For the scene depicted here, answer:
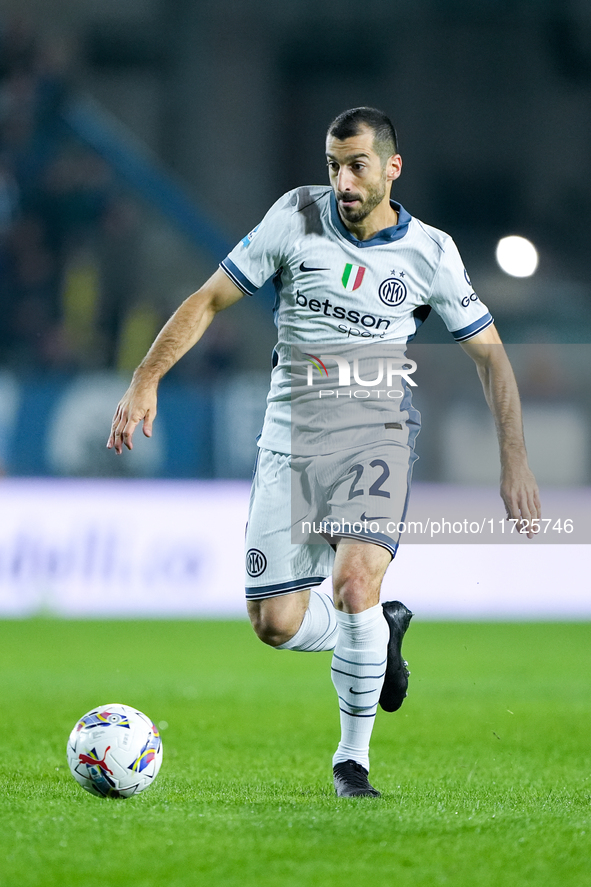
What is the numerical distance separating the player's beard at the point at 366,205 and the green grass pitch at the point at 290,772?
210cm

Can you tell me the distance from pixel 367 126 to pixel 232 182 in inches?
567

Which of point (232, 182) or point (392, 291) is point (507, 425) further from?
point (232, 182)

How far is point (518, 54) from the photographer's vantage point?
67.4 ft

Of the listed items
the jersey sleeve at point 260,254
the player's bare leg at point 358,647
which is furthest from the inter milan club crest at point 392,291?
the player's bare leg at point 358,647

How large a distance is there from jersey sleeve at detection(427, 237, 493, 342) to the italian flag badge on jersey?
0.31m

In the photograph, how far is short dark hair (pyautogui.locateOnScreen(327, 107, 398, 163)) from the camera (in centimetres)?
451

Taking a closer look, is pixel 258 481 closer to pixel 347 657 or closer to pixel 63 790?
pixel 347 657

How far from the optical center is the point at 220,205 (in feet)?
60.5

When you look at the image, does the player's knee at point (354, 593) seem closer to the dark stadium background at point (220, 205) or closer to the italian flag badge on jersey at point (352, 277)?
the italian flag badge on jersey at point (352, 277)

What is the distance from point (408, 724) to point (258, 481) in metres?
2.20

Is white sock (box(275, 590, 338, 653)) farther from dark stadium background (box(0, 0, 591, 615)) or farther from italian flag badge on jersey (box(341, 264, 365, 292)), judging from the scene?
dark stadium background (box(0, 0, 591, 615))

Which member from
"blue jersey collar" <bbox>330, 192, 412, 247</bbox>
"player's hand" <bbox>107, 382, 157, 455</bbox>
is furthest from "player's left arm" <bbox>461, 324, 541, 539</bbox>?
"player's hand" <bbox>107, 382, 157, 455</bbox>

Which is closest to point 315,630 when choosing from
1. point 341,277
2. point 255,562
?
point 255,562

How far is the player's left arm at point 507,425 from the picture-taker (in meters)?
4.53
